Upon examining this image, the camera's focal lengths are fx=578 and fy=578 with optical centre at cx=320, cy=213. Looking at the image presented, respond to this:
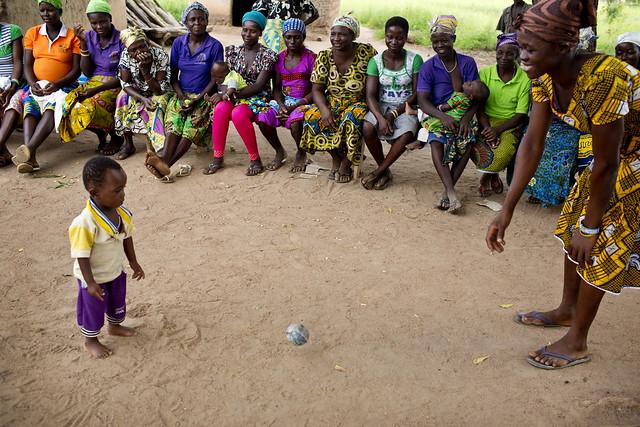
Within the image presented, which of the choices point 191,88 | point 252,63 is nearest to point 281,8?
point 252,63

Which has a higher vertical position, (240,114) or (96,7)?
(96,7)

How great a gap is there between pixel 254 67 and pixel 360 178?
4.89 feet

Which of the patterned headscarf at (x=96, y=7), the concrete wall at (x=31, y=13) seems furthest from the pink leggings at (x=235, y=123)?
the concrete wall at (x=31, y=13)

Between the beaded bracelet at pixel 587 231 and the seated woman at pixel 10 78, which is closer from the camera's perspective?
the beaded bracelet at pixel 587 231

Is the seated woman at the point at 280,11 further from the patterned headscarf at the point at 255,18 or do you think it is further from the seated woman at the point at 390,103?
the seated woman at the point at 390,103

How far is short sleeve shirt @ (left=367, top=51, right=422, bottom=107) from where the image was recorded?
17.1 ft

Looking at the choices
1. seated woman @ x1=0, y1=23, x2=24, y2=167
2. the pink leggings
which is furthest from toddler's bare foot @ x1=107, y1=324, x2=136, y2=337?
seated woman @ x1=0, y1=23, x2=24, y2=167

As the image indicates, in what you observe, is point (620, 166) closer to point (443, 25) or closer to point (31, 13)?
point (443, 25)

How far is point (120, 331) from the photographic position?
10.4 ft

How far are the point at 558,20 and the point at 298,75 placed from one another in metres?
3.59

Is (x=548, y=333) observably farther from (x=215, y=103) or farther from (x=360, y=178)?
(x=215, y=103)

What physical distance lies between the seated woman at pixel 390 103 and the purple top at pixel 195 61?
5.32 feet

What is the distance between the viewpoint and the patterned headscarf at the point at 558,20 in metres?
2.24

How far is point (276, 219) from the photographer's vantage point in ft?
15.5
